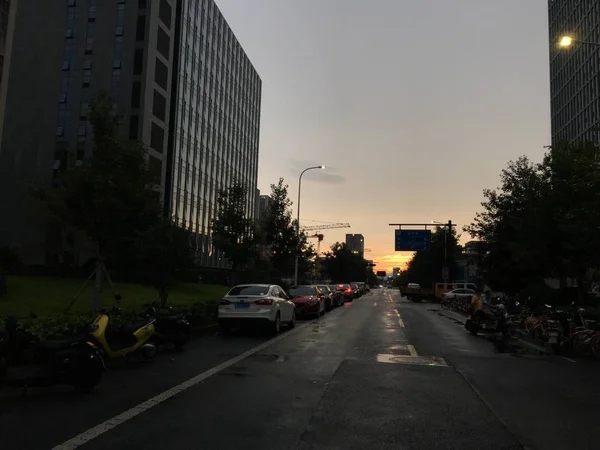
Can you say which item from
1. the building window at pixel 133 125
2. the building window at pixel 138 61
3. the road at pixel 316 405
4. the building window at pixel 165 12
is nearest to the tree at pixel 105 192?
the road at pixel 316 405

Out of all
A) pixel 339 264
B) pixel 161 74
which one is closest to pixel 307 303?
pixel 161 74

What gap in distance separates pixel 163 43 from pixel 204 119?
11.4 metres

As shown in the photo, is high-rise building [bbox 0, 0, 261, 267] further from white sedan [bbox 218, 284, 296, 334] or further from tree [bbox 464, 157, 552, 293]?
white sedan [bbox 218, 284, 296, 334]

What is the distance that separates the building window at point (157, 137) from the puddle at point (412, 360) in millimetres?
43402

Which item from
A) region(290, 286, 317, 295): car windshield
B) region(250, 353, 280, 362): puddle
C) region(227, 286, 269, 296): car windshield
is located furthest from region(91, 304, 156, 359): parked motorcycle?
region(290, 286, 317, 295): car windshield

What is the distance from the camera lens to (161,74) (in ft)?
175

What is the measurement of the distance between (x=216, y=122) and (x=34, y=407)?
205ft

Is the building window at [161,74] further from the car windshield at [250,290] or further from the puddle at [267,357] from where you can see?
the puddle at [267,357]

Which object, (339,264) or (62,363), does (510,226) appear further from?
(339,264)

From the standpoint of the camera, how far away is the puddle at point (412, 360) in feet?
35.2

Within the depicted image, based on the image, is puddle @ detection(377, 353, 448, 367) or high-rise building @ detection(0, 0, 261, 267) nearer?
puddle @ detection(377, 353, 448, 367)

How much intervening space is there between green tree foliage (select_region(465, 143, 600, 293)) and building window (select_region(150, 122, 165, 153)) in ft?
105

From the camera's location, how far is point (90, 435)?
545 cm

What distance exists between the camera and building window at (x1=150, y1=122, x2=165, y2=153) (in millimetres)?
51000
